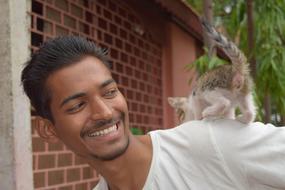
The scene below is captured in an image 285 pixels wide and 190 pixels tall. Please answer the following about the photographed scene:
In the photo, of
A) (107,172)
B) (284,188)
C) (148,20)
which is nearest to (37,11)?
(148,20)

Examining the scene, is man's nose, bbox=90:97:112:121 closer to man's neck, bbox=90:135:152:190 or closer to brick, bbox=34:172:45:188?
man's neck, bbox=90:135:152:190

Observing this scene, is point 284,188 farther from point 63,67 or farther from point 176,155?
point 63,67

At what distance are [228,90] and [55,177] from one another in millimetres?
1700

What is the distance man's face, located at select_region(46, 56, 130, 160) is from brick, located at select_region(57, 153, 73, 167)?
2524 millimetres

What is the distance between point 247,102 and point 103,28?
2.46 metres

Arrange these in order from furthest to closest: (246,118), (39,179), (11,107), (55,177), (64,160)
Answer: (64,160) < (55,177) < (39,179) < (11,107) < (246,118)

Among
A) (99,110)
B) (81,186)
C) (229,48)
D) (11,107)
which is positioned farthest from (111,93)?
(81,186)

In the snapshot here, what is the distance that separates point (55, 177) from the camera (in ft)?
12.3

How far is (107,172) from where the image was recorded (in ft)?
4.75

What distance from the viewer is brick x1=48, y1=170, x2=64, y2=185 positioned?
11.9ft

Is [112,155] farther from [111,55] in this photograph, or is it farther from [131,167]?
[111,55]

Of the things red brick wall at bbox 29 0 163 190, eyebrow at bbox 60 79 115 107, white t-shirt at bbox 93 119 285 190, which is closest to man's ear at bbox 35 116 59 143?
eyebrow at bbox 60 79 115 107

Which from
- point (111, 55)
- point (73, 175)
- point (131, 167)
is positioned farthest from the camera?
point (111, 55)

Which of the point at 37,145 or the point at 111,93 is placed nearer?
the point at 111,93
